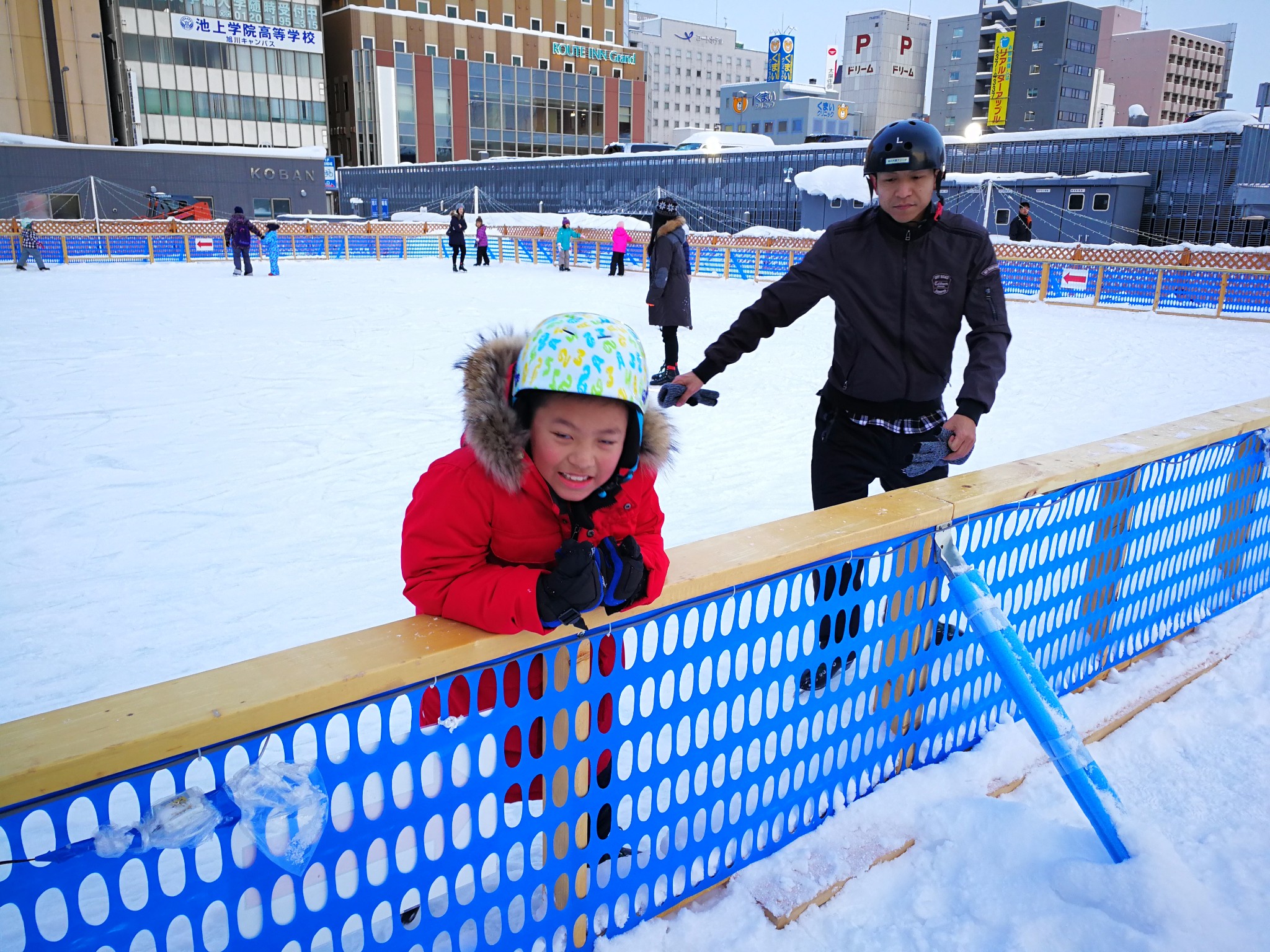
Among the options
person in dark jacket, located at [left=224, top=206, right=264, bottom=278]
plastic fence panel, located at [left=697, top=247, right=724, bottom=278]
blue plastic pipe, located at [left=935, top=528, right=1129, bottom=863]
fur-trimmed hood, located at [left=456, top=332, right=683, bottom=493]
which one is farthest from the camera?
plastic fence panel, located at [left=697, top=247, right=724, bottom=278]

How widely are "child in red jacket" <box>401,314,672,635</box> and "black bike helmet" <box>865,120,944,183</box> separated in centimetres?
137

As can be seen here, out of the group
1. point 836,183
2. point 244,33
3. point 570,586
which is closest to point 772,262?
point 836,183

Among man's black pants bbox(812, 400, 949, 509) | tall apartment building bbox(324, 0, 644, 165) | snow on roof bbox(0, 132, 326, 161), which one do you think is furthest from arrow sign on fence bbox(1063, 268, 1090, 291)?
tall apartment building bbox(324, 0, 644, 165)

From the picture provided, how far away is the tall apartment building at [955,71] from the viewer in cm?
8688

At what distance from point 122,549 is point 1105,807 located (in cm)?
419

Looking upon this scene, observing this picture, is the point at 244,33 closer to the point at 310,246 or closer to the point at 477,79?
the point at 477,79

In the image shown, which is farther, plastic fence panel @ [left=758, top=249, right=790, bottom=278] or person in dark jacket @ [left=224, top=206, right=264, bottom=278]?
plastic fence panel @ [left=758, top=249, right=790, bottom=278]

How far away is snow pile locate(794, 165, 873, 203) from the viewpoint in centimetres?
3027

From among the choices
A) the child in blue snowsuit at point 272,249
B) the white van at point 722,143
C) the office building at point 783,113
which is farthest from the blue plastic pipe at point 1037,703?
the office building at point 783,113

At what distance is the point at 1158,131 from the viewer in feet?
90.0

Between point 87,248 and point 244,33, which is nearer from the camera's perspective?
point 87,248

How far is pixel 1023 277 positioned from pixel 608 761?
1836 centimetres

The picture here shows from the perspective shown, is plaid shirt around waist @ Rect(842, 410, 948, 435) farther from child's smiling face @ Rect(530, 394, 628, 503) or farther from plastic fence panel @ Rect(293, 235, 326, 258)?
plastic fence panel @ Rect(293, 235, 326, 258)

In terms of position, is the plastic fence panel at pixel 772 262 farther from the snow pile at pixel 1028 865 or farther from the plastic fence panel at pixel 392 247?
the snow pile at pixel 1028 865
